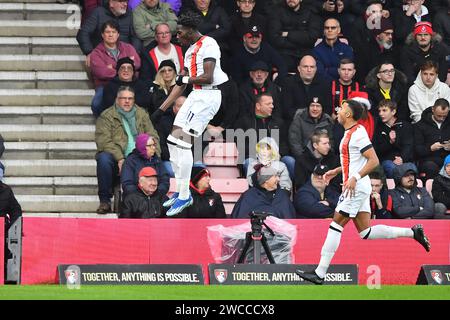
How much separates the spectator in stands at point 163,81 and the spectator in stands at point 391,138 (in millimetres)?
3311

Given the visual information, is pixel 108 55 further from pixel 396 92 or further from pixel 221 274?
pixel 221 274

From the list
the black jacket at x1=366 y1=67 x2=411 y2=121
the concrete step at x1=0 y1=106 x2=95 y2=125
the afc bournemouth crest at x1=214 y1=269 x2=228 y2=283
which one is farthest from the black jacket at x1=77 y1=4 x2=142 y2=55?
the afc bournemouth crest at x1=214 y1=269 x2=228 y2=283

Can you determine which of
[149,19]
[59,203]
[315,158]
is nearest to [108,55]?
[149,19]

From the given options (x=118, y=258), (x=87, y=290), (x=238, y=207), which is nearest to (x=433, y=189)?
(x=238, y=207)

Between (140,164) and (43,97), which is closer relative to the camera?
(140,164)

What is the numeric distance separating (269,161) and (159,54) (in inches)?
116

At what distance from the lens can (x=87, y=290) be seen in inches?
781

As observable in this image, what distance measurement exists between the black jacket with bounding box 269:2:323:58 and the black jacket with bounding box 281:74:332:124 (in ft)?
3.98

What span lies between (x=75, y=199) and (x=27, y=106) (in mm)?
2241

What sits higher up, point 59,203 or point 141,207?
point 141,207

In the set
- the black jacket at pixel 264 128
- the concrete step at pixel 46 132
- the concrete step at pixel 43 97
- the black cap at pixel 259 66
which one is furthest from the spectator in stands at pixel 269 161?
the concrete step at pixel 43 97

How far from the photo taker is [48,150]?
26.3m

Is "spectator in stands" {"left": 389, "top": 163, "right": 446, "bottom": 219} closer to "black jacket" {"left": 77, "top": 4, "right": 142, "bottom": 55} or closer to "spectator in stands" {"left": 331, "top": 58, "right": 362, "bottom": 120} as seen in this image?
"spectator in stands" {"left": 331, "top": 58, "right": 362, "bottom": 120}

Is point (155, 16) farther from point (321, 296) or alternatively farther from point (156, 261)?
point (321, 296)
